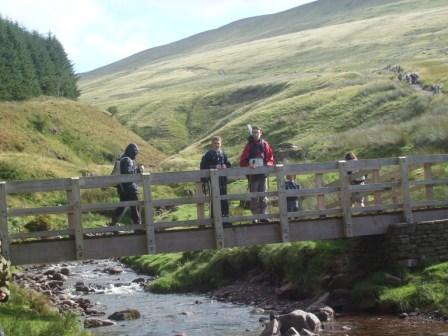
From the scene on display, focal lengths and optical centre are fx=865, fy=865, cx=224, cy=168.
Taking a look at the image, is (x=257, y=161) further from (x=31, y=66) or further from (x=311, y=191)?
(x=31, y=66)

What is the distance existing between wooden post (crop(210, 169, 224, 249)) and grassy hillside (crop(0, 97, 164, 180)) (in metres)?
44.2

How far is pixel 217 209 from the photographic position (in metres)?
22.2

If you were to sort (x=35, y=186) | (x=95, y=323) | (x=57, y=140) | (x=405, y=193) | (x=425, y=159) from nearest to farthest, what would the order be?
(x=35, y=186), (x=405, y=193), (x=95, y=323), (x=425, y=159), (x=57, y=140)

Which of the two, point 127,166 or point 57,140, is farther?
point 57,140

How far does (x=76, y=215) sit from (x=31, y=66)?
3640 inches

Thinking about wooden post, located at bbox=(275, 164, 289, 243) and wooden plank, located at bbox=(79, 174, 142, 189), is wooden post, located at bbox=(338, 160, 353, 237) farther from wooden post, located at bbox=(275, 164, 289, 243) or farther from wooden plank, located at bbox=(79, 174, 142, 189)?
wooden plank, located at bbox=(79, 174, 142, 189)

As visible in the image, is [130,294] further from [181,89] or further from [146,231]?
[181,89]

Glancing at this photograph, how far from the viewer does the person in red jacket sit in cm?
2348

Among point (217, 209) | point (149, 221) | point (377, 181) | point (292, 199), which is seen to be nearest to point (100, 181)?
point (149, 221)

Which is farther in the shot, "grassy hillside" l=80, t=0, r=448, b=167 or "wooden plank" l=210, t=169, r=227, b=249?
"grassy hillside" l=80, t=0, r=448, b=167

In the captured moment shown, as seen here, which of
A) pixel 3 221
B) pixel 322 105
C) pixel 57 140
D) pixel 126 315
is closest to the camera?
pixel 3 221

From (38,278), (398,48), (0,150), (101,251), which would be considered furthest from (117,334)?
(398,48)

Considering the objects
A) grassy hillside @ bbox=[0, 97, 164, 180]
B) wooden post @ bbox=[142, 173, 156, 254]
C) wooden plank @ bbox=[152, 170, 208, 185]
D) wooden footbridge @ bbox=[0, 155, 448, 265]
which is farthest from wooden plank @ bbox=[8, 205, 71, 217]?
grassy hillside @ bbox=[0, 97, 164, 180]

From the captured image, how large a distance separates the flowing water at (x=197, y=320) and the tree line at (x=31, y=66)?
6878cm
